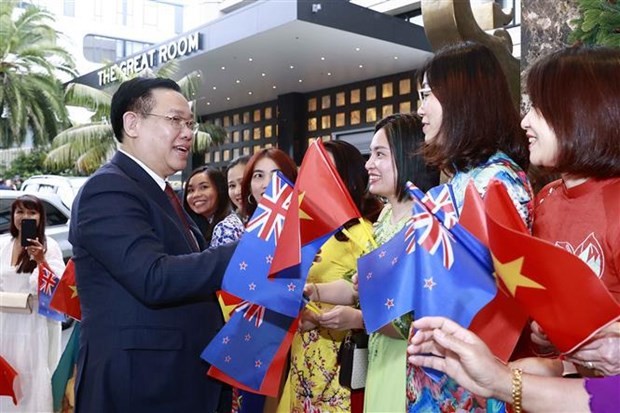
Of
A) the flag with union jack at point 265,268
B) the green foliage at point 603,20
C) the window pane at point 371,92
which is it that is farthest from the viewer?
the window pane at point 371,92

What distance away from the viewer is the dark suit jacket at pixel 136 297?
1.96 m

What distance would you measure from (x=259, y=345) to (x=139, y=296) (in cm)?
49

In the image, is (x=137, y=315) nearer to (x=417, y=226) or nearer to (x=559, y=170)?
(x=417, y=226)

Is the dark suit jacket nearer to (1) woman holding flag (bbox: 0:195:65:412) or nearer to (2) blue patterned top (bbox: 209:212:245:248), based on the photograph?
(2) blue patterned top (bbox: 209:212:245:248)

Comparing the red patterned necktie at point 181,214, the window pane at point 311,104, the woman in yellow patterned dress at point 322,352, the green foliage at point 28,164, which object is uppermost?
the window pane at point 311,104

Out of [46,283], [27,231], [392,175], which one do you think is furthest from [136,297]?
[27,231]

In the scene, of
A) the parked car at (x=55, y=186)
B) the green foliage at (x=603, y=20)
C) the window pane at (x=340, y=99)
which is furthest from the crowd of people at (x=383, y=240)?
the window pane at (x=340, y=99)

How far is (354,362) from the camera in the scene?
2.50 metres

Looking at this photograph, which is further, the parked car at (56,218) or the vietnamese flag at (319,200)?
the parked car at (56,218)

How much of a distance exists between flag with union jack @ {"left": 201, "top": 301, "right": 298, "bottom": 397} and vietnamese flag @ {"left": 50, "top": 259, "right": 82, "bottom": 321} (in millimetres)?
1400

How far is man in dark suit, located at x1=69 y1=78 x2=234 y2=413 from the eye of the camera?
6.45 feet

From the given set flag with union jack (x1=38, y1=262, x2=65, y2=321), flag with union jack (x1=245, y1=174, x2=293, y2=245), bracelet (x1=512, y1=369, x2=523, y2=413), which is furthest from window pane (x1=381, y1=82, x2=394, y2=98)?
bracelet (x1=512, y1=369, x2=523, y2=413)

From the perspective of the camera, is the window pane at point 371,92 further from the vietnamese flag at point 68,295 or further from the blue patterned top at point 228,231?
the vietnamese flag at point 68,295

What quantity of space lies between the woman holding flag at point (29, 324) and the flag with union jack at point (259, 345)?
2.46m
